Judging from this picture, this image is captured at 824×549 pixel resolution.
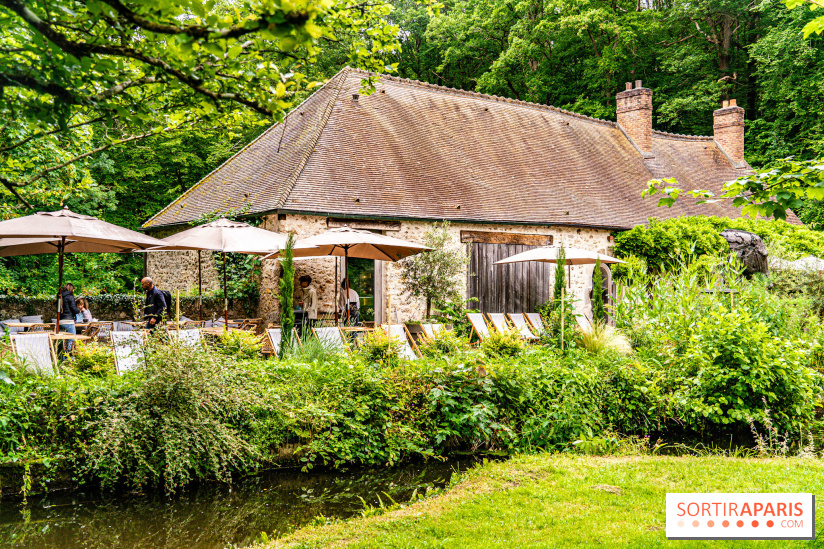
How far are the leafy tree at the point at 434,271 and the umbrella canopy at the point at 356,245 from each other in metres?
1.25

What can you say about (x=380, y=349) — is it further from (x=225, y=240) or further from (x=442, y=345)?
(x=225, y=240)

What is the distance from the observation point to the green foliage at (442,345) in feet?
28.2

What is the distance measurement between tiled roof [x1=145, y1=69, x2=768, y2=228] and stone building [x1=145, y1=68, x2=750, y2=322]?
0.14 ft

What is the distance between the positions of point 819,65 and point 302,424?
2547 cm

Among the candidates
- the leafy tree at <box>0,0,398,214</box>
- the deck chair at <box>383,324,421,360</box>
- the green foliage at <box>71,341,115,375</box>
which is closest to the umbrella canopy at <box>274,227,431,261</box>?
the deck chair at <box>383,324,421,360</box>

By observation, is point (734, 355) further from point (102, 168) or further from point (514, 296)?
point (102, 168)

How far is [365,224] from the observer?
12.9m

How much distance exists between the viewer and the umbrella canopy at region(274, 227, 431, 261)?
9.86 meters

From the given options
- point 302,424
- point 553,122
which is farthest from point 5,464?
point 553,122

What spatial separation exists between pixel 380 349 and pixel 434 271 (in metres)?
4.65

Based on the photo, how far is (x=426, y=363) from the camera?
7613 millimetres

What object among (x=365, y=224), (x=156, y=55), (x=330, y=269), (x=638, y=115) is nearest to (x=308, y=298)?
(x=330, y=269)

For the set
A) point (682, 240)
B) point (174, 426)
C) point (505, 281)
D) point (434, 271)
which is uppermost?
point (682, 240)

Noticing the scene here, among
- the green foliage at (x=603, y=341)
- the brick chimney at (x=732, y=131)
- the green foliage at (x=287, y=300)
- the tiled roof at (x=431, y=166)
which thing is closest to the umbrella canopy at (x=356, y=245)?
the green foliage at (x=287, y=300)
